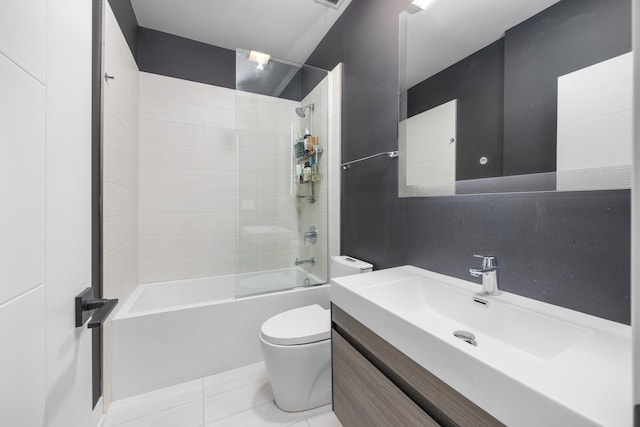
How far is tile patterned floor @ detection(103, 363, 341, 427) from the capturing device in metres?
1.35

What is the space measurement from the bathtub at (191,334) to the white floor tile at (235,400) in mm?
239

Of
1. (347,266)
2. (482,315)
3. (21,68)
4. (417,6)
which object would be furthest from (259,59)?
(482,315)

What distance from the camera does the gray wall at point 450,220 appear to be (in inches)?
28.5

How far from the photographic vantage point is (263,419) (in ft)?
4.49

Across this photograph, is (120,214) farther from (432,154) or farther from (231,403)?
(432,154)

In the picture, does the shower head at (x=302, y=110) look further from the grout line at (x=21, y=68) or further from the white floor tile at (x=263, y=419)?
the white floor tile at (x=263, y=419)

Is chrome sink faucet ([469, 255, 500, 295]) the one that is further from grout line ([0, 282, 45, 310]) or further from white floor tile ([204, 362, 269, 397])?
white floor tile ([204, 362, 269, 397])

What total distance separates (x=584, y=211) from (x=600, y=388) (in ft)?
1.75

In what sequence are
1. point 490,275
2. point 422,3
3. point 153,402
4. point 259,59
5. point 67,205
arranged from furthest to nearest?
1. point 259,59
2. point 153,402
3. point 422,3
4. point 490,275
5. point 67,205

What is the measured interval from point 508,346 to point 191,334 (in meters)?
1.79

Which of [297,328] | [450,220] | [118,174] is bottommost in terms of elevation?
[297,328]

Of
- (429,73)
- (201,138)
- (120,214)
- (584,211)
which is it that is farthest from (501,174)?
(201,138)

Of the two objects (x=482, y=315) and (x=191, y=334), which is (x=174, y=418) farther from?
(x=482, y=315)

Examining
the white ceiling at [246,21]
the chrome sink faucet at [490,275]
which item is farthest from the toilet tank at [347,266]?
the white ceiling at [246,21]
